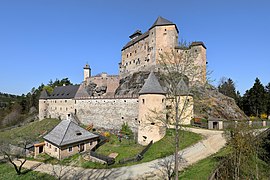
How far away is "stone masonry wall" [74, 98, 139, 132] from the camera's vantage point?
27469 millimetres

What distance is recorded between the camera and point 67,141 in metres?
21.1

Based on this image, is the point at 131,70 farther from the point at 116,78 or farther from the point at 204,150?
the point at 204,150

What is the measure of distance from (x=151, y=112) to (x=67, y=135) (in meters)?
10.8

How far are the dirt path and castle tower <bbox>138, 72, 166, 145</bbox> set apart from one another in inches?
164

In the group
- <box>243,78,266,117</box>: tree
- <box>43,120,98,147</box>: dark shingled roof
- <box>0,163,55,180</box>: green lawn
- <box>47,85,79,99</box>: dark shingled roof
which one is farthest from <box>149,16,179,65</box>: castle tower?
<box>0,163,55,180</box>: green lawn

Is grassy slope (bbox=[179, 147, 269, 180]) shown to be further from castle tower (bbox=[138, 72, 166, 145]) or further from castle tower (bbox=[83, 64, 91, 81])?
castle tower (bbox=[83, 64, 91, 81])

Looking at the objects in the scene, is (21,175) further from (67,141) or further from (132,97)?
(132,97)

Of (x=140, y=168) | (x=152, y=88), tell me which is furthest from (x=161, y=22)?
(x=140, y=168)

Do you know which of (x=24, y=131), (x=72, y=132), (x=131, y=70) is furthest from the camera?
(x=131, y=70)

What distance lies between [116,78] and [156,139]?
3007 centimetres

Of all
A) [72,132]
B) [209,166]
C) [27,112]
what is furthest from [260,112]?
[27,112]

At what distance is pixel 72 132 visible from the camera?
2283 cm

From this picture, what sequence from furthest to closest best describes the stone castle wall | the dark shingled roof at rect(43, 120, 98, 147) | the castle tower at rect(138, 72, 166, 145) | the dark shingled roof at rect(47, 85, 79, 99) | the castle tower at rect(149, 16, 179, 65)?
1. the castle tower at rect(149, 16, 179, 65)
2. the dark shingled roof at rect(47, 85, 79, 99)
3. the stone castle wall
4. the dark shingled roof at rect(43, 120, 98, 147)
5. the castle tower at rect(138, 72, 166, 145)

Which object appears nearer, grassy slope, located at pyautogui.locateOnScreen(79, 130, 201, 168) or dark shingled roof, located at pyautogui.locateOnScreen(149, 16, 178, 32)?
grassy slope, located at pyautogui.locateOnScreen(79, 130, 201, 168)
